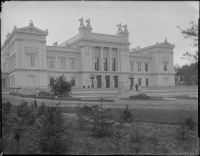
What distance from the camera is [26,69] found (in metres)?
30.8

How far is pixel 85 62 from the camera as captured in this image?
3747 centimetres

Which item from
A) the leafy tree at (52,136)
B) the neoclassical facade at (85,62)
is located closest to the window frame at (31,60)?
the neoclassical facade at (85,62)

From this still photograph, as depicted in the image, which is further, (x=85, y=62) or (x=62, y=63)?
(x=85, y=62)

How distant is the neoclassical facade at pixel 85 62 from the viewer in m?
30.7

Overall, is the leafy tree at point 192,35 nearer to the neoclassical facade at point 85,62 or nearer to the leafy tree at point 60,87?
the leafy tree at point 60,87

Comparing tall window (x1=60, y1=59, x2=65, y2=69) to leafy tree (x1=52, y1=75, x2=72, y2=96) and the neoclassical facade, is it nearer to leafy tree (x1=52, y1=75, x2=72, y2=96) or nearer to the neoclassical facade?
the neoclassical facade

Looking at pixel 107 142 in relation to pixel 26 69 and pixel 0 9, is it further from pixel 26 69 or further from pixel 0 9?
pixel 26 69

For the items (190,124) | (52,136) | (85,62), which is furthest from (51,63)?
(52,136)

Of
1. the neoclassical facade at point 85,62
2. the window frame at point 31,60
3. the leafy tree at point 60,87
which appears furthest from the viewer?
the window frame at point 31,60

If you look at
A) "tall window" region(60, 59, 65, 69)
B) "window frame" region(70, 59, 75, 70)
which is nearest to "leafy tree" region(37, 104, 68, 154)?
"tall window" region(60, 59, 65, 69)

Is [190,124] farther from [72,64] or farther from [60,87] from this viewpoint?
[72,64]

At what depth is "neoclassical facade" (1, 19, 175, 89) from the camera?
1209 inches

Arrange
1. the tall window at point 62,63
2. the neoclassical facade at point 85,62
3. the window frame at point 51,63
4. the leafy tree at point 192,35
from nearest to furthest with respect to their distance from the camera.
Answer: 1. the leafy tree at point 192,35
2. the neoclassical facade at point 85,62
3. the window frame at point 51,63
4. the tall window at point 62,63

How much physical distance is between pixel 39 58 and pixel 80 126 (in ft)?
92.8
